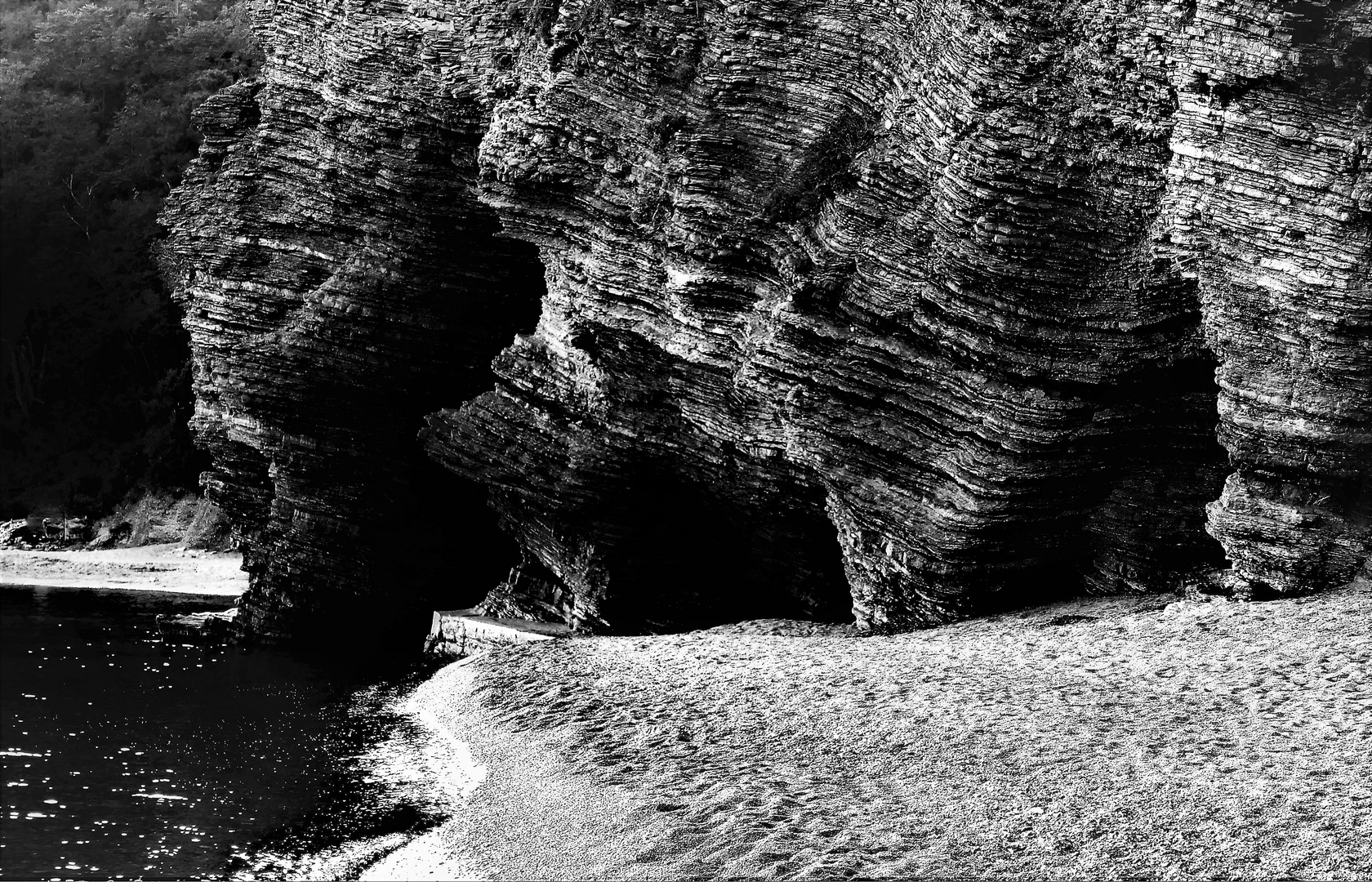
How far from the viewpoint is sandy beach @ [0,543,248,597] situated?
41.1m

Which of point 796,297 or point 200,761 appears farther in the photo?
point 796,297

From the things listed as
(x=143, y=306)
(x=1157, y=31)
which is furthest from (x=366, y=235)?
(x=143, y=306)

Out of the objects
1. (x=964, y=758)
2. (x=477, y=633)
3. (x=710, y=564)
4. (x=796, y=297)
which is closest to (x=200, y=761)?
(x=477, y=633)

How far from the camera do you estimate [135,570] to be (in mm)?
43969

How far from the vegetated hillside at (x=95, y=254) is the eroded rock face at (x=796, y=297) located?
15331 mm

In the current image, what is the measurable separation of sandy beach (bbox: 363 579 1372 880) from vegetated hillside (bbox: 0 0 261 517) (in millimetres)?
33648

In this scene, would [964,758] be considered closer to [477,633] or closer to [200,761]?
[200,761]

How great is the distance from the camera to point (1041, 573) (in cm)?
2211

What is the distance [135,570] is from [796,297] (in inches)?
1214

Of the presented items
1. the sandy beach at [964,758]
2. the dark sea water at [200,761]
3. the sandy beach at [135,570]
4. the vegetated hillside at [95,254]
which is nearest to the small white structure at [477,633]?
the dark sea water at [200,761]

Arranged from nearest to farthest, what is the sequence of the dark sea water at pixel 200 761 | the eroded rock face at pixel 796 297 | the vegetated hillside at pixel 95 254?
the dark sea water at pixel 200 761 < the eroded rock face at pixel 796 297 < the vegetated hillside at pixel 95 254

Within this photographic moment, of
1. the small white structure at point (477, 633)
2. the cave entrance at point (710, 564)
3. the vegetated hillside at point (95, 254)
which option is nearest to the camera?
the cave entrance at point (710, 564)

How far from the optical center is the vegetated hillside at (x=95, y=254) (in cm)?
4778

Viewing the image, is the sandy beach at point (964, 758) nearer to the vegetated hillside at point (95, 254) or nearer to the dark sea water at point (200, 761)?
the dark sea water at point (200, 761)
